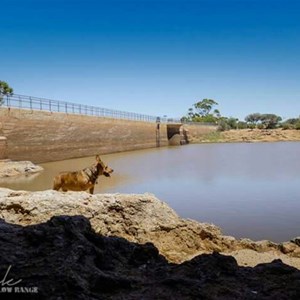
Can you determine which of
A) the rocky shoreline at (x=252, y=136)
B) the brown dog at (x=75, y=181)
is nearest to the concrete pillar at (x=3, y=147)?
the brown dog at (x=75, y=181)

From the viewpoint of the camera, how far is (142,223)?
5.27 m

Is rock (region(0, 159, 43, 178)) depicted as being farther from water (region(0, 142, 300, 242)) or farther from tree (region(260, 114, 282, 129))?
tree (region(260, 114, 282, 129))

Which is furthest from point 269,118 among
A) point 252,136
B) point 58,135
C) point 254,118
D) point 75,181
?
point 75,181

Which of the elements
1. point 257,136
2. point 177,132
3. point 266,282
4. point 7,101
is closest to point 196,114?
point 257,136

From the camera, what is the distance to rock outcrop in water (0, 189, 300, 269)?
482 cm

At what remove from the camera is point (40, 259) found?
8.27 ft

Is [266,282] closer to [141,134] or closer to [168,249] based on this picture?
[168,249]

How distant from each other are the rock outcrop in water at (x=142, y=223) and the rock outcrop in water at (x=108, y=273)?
4.73 feet

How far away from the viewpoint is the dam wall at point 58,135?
22109mm

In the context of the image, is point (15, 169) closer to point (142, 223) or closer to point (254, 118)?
point (142, 223)

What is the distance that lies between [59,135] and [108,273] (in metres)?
25.5

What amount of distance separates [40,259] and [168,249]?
2781 mm

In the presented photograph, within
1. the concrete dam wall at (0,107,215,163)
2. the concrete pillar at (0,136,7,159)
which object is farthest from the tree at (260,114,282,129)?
the concrete pillar at (0,136,7,159)

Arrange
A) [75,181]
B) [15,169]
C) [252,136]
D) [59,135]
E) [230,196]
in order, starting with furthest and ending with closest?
[252,136] < [59,135] < [15,169] < [230,196] < [75,181]
